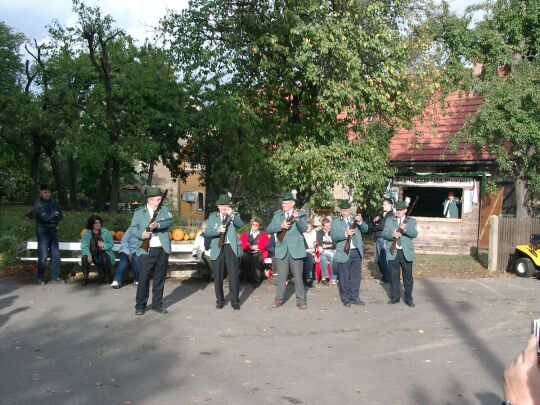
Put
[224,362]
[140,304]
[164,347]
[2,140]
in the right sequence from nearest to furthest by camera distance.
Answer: [224,362], [164,347], [140,304], [2,140]

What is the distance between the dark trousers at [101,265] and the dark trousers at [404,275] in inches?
220

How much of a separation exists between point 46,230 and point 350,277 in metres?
6.05

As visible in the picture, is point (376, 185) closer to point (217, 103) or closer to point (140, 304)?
point (217, 103)

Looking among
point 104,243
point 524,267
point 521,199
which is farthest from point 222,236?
point 521,199

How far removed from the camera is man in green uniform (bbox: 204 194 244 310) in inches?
439

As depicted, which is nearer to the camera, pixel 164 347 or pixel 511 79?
pixel 164 347

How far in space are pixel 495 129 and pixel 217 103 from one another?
25.0 ft

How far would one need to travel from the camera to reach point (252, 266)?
13.9m

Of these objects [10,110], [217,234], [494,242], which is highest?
[10,110]

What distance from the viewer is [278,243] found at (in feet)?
38.0

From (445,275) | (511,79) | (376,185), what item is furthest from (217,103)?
(511,79)

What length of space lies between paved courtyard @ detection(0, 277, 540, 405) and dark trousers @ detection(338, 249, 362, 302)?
29 cm

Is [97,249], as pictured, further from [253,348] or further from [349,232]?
[253,348]

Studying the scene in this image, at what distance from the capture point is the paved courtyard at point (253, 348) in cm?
668
